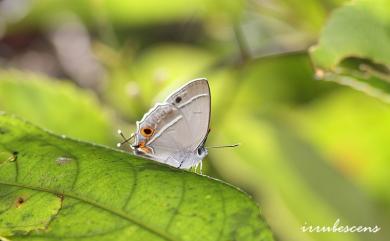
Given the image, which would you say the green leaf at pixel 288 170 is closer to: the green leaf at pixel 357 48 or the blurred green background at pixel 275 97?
the blurred green background at pixel 275 97

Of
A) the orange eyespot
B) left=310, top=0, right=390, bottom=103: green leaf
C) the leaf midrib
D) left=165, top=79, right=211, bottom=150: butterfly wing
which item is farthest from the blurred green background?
the leaf midrib

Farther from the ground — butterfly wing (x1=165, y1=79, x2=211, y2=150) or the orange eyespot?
butterfly wing (x1=165, y1=79, x2=211, y2=150)

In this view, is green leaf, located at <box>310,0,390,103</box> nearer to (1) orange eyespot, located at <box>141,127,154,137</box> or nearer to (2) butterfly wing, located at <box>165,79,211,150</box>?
(2) butterfly wing, located at <box>165,79,211,150</box>

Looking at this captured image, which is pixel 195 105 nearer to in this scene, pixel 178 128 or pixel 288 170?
pixel 178 128

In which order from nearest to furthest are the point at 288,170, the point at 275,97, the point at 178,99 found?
the point at 178,99
the point at 288,170
the point at 275,97

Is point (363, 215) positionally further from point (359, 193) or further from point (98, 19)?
point (98, 19)

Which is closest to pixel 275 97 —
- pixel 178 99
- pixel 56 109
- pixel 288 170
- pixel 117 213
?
pixel 288 170

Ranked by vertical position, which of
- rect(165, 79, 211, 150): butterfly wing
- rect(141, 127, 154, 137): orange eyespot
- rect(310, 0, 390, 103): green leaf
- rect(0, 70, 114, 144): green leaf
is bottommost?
rect(0, 70, 114, 144): green leaf
